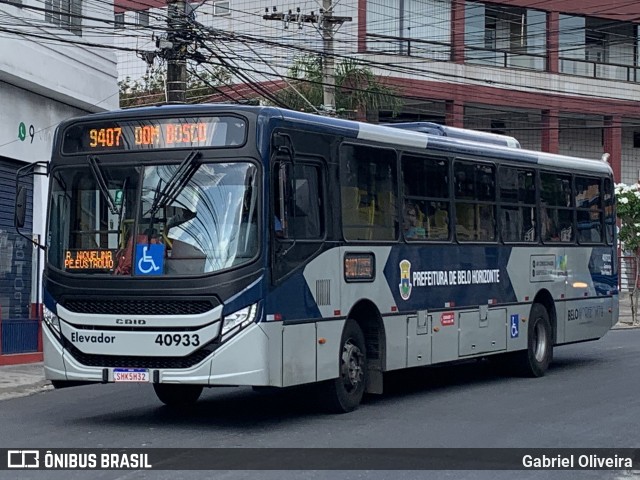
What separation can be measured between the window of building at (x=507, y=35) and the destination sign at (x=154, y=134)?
95.9 feet

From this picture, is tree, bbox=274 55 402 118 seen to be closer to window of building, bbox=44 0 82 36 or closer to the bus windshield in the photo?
window of building, bbox=44 0 82 36

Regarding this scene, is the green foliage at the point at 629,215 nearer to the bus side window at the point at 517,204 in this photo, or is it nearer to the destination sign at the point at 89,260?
the bus side window at the point at 517,204

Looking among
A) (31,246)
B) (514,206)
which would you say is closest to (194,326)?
(514,206)

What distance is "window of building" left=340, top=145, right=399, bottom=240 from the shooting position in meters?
13.3

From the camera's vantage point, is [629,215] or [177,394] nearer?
[177,394]

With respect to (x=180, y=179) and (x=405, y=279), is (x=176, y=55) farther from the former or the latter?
(x=180, y=179)

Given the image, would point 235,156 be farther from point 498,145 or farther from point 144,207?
point 498,145

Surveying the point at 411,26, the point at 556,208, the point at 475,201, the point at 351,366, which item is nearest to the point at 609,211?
the point at 556,208

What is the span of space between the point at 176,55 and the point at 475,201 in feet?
28.2

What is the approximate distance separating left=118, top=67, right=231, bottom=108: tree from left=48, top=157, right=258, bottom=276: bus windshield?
24.6 m

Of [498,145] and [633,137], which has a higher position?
[633,137]

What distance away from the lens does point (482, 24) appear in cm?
4094

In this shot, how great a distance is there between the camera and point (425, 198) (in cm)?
1481
